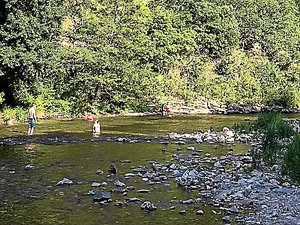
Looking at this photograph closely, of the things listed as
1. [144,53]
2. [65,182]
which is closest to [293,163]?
[65,182]

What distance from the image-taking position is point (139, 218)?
33.4 ft

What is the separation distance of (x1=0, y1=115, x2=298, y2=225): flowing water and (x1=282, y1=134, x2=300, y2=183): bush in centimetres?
286

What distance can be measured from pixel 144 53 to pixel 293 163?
3652 centimetres

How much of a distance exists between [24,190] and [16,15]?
25673mm

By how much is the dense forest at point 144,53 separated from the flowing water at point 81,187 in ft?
52.1

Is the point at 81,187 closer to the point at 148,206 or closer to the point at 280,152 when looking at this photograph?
the point at 148,206

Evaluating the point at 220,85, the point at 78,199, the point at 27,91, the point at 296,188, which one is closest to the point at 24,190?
the point at 78,199

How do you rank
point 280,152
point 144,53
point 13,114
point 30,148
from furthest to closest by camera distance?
1. point 144,53
2. point 13,114
3. point 30,148
4. point 280,152

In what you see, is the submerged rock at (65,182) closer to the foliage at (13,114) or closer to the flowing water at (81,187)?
the flowing water at (81,187)

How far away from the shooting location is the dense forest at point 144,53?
121 feet

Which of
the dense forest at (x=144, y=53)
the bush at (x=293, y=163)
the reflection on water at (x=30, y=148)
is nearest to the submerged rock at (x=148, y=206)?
the bush at (x=293, y=163)

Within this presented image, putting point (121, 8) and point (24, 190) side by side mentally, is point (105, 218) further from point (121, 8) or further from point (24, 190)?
point (121, 8)

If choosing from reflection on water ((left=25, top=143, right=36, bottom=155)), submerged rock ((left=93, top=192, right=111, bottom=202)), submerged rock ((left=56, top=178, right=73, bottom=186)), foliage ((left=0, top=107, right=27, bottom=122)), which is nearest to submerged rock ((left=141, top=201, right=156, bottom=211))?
submerged rock ((left=93, top=192, right=111, bottom=202))

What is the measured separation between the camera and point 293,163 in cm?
1310
